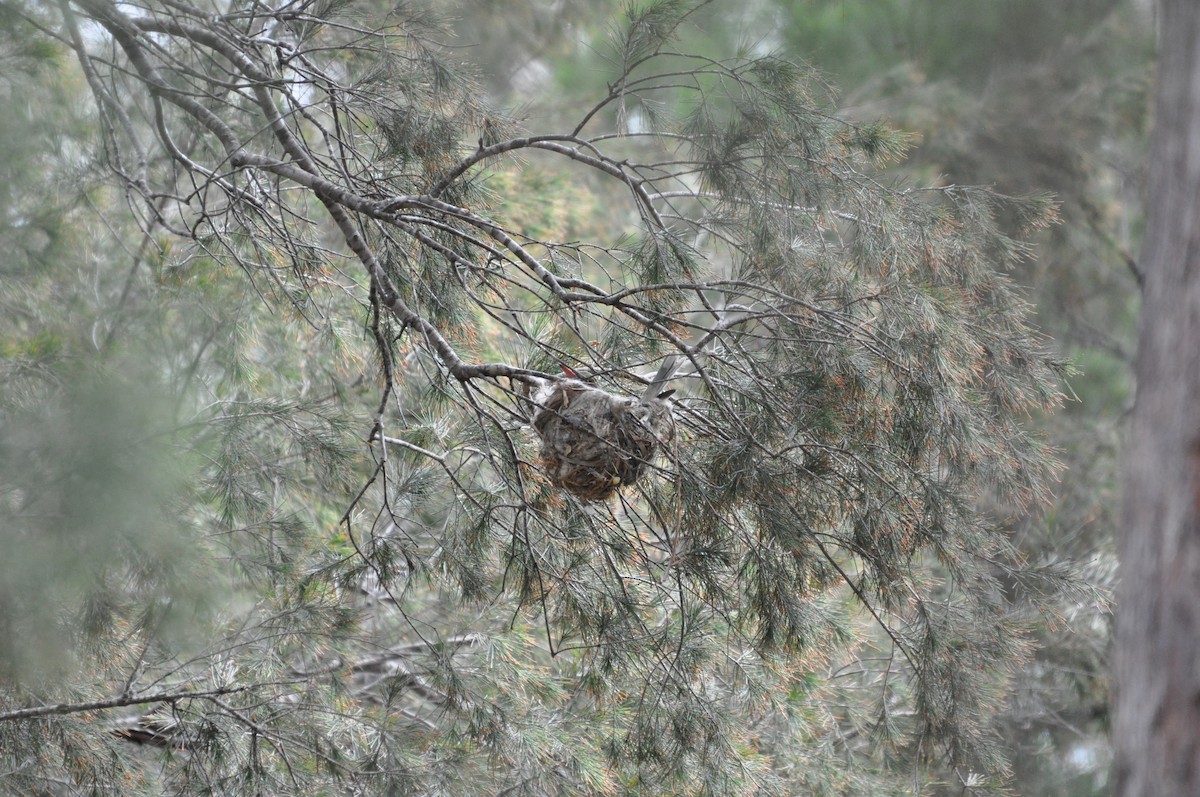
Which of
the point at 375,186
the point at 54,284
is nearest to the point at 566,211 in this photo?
the point at 54,284

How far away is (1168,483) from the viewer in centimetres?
135

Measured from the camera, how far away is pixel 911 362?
8.66 ft

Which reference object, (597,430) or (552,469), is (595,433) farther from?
(552,469)

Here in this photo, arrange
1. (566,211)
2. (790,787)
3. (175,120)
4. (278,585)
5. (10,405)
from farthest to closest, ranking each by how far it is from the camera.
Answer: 1. (566,211)
2. (175,120)
3. (790,787)
4. (278,585)
5. (10,405)

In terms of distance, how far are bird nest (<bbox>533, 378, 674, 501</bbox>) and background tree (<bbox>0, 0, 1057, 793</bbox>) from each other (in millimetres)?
43

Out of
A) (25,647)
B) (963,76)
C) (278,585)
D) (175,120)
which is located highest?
(963,76)

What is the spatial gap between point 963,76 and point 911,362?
6.06 metres

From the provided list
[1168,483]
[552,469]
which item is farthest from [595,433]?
[1168,483]

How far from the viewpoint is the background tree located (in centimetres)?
265

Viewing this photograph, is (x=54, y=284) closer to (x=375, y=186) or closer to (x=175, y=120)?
(x=175, y=120)

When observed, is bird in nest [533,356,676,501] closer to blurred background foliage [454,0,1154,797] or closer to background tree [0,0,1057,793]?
background tree [0,0,1057,793]

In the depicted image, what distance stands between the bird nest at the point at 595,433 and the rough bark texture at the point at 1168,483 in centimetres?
119

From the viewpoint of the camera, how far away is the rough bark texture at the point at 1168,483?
4.32 feet

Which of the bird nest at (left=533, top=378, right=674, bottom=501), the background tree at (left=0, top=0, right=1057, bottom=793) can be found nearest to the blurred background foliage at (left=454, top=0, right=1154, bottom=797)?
the background tree at (left=0, top=0, right=1057, bottom=793)
